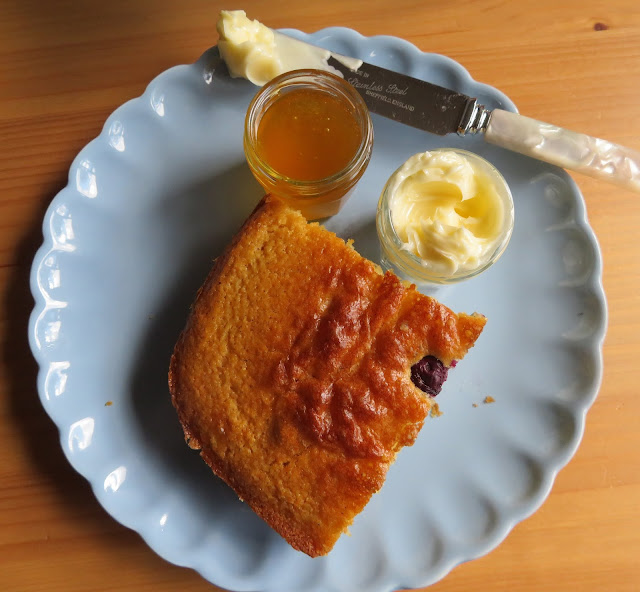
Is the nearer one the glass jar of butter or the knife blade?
the glass jar of butter

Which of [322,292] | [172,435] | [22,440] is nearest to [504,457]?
[322,292]

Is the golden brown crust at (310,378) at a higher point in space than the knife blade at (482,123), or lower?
lower

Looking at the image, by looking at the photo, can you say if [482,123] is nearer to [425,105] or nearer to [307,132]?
[425,105]

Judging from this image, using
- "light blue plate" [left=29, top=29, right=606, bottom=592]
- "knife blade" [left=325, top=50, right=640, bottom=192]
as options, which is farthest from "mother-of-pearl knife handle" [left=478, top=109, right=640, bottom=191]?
"light blue plate" [left=29, top=29, right=606, bottom=592]

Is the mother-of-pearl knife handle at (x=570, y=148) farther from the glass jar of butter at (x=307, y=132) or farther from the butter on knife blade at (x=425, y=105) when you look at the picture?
the glass jar of butter at (x=307, y=132)

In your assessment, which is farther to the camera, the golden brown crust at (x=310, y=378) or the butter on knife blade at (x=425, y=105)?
the butter on knife blade at (x=425, y=105)

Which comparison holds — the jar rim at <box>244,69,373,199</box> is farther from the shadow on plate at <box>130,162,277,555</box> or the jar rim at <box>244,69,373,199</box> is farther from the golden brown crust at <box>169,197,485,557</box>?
the shadow on plate at <box>130,162,277,555</box>

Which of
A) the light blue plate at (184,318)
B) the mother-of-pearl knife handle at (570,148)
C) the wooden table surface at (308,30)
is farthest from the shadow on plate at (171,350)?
the mother-of-pearl knife handle at (570,148)
